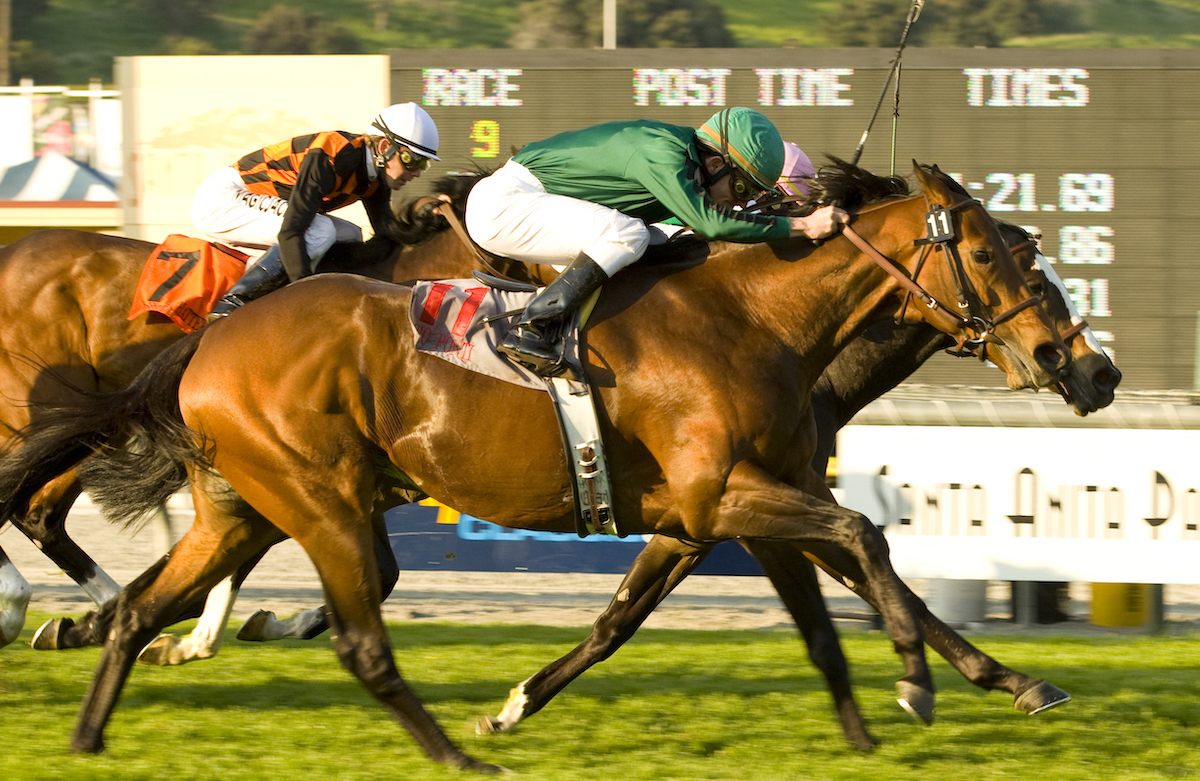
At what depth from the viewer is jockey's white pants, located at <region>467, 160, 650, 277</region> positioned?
3986 mm

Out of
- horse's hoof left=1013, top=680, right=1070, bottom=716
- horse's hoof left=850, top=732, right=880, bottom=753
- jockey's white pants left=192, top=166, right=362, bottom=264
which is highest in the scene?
jockey's white pants left=192, top=166, right=362, bottom=264

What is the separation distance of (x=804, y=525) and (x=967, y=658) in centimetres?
85

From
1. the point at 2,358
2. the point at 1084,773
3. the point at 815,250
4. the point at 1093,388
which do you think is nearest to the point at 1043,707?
the point at 1084,773

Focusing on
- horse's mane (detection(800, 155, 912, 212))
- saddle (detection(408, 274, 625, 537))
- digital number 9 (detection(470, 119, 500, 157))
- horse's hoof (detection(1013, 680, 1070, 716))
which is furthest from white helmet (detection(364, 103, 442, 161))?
digital number 9 (detection(470, 119, 500, 157))

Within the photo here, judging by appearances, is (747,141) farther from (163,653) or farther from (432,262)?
(163,653)

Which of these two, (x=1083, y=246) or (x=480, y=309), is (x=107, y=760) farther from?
(x=1083, y=246)

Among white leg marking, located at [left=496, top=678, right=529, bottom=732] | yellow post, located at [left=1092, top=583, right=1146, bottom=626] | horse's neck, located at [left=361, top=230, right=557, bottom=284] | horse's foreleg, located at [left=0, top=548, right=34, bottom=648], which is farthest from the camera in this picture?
yellow post, located at [left=1092, top=583, right=1146, bottom=626]

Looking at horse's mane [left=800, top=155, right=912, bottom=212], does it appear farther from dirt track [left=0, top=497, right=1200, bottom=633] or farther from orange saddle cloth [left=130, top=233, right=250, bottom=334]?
dirt track [left=0, top=497, right=1200, bottom=633]

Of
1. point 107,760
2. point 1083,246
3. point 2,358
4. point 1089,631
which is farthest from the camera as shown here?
point 1083,246

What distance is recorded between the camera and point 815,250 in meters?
4.16

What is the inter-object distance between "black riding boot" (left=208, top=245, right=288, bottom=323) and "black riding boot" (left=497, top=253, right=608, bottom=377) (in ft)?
4.06

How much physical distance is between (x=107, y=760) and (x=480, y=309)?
5.44 feet

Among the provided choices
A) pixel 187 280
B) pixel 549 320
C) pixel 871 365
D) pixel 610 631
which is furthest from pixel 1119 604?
pixel 187 280

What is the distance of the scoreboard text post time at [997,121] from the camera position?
397 inches
